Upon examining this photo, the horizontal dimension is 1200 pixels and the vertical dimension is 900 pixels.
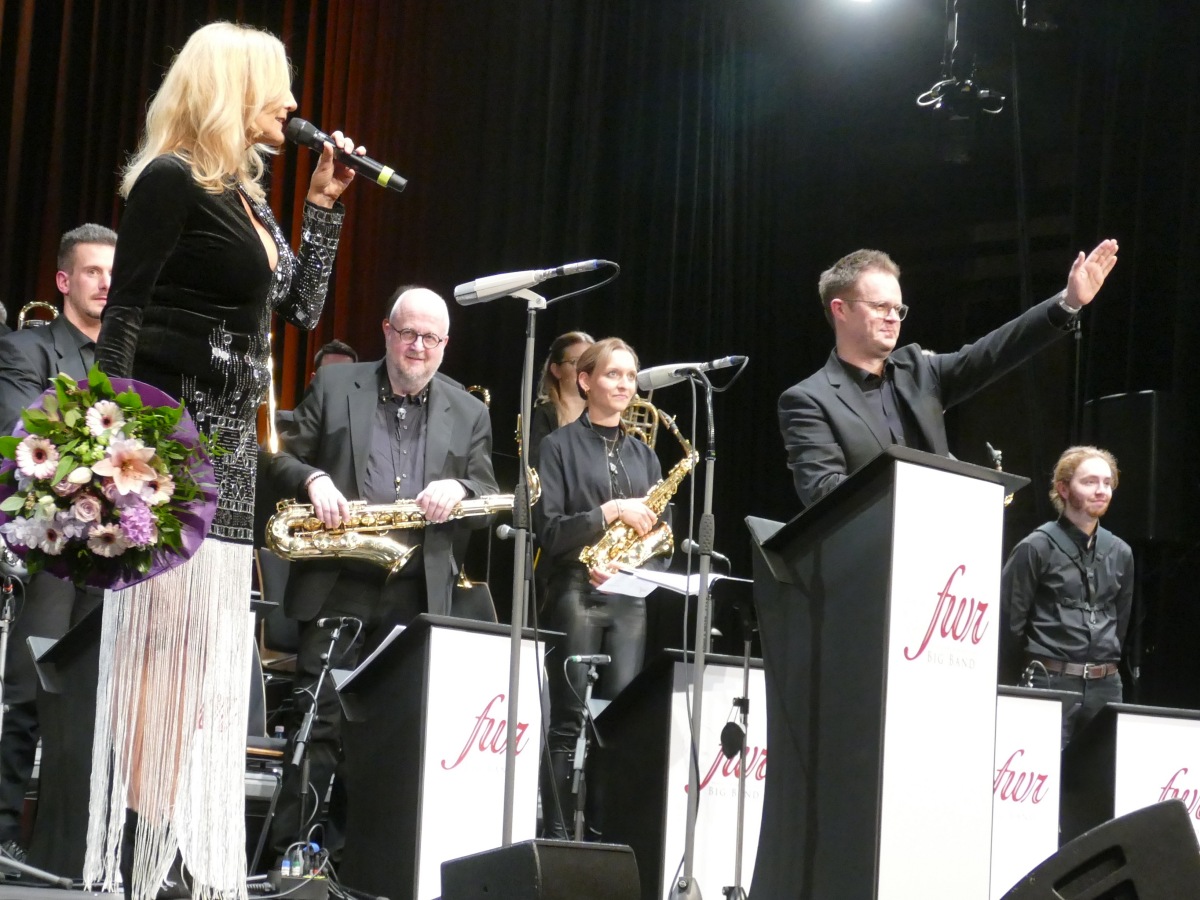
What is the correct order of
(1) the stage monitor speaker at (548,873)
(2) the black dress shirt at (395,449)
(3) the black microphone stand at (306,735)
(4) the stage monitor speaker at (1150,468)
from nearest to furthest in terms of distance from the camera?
(1) the stage monitor speaker at (548,873), (3) the black microphone stand at (306,735), (2) the black dress shirt at (395,449), (4) the stage monitor speaker at (1150,468)

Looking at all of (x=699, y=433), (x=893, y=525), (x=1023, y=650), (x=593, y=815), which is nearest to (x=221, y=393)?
(x=893, y=525)

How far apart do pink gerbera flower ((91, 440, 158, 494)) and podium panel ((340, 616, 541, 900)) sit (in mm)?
1529

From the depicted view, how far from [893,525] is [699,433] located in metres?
5.22

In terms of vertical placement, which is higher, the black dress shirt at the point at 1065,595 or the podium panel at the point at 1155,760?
the black dress shirt at the point at 1065,595

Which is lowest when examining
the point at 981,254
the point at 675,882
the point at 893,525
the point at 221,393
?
the point at 675,882

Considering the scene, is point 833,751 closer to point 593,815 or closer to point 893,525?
point 893,525

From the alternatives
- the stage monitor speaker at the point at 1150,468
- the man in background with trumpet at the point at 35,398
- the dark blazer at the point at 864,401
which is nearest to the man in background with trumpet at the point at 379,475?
the man in background with trumpet at the point at 35,398

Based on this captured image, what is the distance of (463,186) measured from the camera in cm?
799

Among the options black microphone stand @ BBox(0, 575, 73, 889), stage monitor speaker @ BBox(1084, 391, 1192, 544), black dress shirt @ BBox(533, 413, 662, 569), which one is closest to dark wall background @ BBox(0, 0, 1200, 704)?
stage monitor speaker @ BBox(1084, 391, 1192, 544)

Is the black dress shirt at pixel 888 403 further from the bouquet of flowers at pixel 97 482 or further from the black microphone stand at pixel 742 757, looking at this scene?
the bouquet of flowers at pixel 97 482

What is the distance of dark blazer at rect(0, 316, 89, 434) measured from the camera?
4234 millimetres

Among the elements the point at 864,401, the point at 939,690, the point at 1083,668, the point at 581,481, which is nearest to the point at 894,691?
the point at 939,690

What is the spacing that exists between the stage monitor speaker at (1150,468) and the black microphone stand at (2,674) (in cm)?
504

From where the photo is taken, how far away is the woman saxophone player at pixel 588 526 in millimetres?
4539
